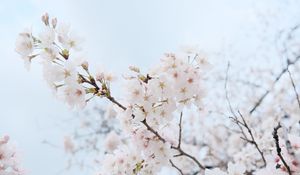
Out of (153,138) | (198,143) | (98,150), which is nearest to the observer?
(153,138)

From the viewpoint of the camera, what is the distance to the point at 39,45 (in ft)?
5.45

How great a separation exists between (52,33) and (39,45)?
2.8 inches

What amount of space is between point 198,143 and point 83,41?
244 inches

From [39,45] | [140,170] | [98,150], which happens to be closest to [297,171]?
[140,170]

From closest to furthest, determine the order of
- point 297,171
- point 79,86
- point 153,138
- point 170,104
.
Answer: point 297,171 < point 79,86 < point 170,104 < point 153,138

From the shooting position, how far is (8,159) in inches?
70.2

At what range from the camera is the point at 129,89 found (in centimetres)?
169

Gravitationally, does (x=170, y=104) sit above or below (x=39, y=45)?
below

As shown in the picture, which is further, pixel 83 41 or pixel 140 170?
pixel 140 170

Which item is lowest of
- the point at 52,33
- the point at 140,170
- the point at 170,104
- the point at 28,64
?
the point at 140,170

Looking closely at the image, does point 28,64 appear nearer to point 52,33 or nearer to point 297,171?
point 52,33

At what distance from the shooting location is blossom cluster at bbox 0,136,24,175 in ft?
5.80

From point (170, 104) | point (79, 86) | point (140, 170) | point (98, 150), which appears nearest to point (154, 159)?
point (140, 170)

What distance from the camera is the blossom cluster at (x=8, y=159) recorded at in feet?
5.80
